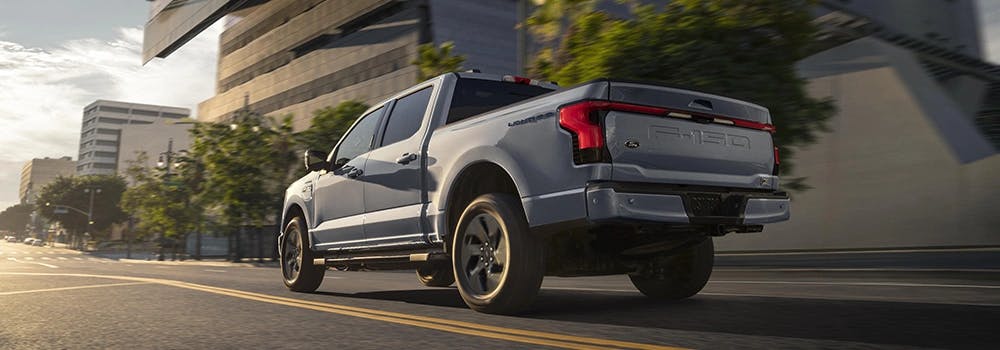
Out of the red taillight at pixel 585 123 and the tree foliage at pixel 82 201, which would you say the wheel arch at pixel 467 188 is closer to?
the red taillight at pixel 585 123

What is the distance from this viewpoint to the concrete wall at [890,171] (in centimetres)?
1450

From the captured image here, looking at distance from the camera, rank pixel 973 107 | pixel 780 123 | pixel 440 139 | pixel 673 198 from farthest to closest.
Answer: pixel 973 107 < pixel 780 123 < pixel 440 139 < pixel 673 198

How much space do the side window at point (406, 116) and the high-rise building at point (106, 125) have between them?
169 m

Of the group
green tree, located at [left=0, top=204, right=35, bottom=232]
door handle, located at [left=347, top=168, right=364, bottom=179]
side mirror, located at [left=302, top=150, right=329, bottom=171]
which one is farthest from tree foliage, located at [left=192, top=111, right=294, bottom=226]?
green tree, located at [left=0, top=204, right=35, bottom=232]

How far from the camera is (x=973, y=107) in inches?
1088

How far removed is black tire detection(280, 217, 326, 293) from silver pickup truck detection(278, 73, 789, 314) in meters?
1.29

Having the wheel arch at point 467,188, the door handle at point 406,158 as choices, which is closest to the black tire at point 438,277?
the door handle at point 406,158

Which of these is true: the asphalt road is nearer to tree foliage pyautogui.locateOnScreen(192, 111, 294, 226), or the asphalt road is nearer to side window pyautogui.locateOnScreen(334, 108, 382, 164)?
side window pyautogui.locateOnScreen(334, 108, 382, 164)

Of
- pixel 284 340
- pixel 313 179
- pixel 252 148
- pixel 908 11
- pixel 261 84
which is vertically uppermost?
pixel 261 84

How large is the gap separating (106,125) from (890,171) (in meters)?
181

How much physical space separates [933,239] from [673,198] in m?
13.2

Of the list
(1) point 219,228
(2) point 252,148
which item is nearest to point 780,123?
(2) point 252,148

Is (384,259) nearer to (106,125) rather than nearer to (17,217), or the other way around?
(106,125)

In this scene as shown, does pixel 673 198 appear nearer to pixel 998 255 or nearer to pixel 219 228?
pixel 998 255
